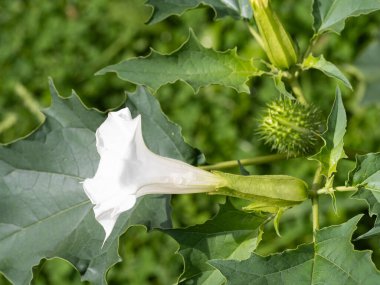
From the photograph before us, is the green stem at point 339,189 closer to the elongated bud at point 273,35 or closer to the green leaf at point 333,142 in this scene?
the green leaf at point 333,142

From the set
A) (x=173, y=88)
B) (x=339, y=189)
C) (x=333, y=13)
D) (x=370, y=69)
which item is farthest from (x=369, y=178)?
(x=173, y=88)

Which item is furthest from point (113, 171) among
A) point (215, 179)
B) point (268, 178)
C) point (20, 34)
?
point (20, 34)

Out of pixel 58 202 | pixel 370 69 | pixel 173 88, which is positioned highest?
pixel 58 202

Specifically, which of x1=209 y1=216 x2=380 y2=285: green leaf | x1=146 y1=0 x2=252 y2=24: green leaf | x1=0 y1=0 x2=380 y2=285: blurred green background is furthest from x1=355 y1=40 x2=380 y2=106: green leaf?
x1=209 y1=216 x2=380 y2=285: green leaf

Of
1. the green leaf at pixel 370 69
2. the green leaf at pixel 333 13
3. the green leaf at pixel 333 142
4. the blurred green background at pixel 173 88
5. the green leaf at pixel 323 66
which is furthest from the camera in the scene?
the blurred green background at pixel 173 88

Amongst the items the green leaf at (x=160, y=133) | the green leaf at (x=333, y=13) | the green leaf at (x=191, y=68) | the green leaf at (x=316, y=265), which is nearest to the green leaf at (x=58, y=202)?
the green leaf at (x=160, y=133)

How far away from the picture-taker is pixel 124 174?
4.07 ft

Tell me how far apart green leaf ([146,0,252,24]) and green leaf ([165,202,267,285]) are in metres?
0.51

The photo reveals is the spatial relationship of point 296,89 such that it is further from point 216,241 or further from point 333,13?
point 216,241

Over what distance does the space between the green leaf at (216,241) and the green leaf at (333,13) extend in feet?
1.55

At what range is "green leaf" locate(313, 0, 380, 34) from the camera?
1.57m

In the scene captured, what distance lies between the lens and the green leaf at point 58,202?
1.52m

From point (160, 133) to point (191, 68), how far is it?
0.19 metres

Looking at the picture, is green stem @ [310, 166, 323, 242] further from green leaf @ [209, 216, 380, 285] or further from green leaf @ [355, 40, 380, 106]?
green leaf @ [355, 40, 380, 106]
